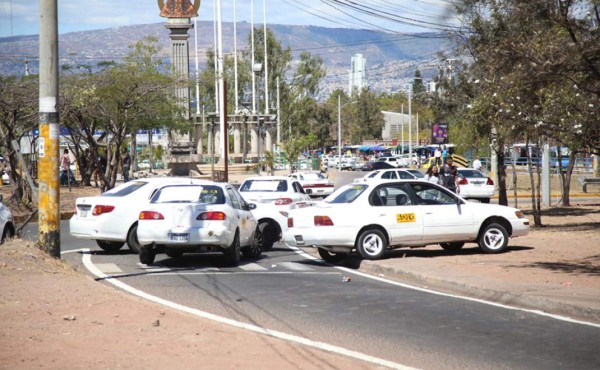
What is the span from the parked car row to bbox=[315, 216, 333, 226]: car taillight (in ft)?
0.06

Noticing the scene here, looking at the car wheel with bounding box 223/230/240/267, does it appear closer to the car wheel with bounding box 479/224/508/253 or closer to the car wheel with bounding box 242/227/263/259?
the car wheel with bounding box 242/227/263/259

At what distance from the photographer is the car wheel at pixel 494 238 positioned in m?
20.2

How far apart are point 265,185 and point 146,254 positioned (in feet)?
25.0

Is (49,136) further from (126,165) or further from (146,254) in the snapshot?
(126,165)

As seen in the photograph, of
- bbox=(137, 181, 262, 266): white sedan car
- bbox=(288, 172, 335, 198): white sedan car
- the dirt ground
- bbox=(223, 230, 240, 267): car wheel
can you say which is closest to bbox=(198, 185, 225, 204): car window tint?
bbox=(137, 181, 262, 266): white sedan car

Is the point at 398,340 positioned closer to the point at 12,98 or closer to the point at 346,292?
the point at 346,292

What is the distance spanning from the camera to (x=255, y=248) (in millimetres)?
20875

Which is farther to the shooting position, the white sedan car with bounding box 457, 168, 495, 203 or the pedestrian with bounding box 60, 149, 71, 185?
the pedestrian with bounding box 60, 149, 71, 185

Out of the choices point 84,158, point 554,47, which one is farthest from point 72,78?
point 554,47

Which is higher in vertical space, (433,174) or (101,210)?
(433,174)

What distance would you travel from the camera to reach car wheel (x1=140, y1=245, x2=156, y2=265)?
61.6 ft

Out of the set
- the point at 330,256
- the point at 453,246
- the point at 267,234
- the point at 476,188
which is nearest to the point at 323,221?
the point at 330,256

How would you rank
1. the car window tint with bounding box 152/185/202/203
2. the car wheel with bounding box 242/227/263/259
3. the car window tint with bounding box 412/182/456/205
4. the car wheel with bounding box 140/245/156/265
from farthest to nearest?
the car wheel with bounding box 242/227/263/259, the car window tint with bounding box 412/182/456/205, the car window tint with bounding box 152/185/202/203, the car wheel with bounding box 140/245/156/265

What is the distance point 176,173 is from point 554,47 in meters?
55.8
